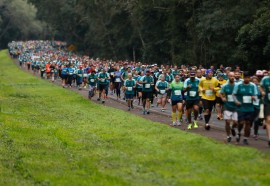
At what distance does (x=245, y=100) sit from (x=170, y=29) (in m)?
40.7

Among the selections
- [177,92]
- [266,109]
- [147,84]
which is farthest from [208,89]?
[147,84]

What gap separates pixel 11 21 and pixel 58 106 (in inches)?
4018

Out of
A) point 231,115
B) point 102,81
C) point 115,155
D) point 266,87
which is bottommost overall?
point 115,155

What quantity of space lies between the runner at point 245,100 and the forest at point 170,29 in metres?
16.4

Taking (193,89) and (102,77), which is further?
(102,77)

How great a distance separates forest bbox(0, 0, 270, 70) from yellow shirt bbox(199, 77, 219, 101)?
13.3 metres

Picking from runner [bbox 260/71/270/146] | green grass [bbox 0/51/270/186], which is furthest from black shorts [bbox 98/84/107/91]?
runner [bbox 260/71/270/146]

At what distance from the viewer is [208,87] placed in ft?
67.6

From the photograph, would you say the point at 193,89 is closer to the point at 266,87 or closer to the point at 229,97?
the point at 229,97

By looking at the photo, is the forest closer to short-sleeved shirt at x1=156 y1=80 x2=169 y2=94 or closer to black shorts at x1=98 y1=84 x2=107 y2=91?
black shorts at x1=98 y1=84 x2=107 y2=91

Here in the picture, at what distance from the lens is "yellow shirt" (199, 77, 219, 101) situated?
20.5 meters

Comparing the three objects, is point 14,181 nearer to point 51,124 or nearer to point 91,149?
point 91,149

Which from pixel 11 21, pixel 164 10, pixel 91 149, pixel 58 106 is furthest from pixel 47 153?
pixel 11 21

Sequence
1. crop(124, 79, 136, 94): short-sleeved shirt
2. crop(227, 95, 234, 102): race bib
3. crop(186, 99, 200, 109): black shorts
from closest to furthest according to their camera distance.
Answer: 1. crop(227, 95, 234, 102): race bib
2. crop(186, 99, 200, 109): black shorts
3. crop(124, 79, 136, 94): short-sleeved shirt
